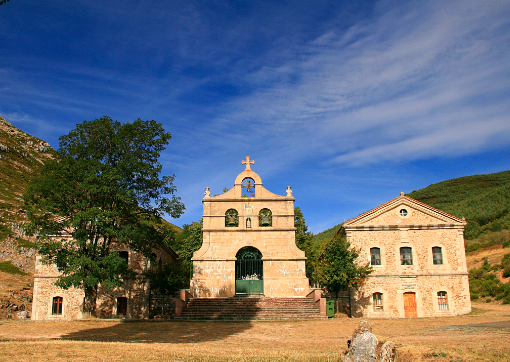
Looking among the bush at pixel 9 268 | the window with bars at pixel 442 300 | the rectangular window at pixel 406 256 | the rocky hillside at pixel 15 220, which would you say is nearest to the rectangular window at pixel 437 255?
the rectangular window at pixel 406 256

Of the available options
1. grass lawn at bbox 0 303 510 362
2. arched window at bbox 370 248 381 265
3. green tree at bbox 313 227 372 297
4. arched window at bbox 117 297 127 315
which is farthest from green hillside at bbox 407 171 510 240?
arched window at bbox 117 297 127 315

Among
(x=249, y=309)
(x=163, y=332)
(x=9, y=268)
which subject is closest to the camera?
(x=163, y=332)

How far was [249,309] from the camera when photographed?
76.4 feet

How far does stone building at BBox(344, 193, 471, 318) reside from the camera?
81.8 feet

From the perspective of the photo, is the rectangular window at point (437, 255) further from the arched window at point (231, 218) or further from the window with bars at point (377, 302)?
the arched window at point (231, 218)

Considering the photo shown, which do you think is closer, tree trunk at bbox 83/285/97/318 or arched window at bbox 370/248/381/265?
tree trunk at bbox 83/285/97/318

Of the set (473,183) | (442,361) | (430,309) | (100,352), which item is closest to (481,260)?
(430,309)

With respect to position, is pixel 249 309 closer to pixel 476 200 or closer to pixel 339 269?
pixel 339 269

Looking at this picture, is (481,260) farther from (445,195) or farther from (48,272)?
(445,195)

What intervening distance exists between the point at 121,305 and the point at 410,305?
19.3 m

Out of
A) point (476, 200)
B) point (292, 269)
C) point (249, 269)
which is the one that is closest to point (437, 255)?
point (292, 269)

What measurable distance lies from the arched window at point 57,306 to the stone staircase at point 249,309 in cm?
898

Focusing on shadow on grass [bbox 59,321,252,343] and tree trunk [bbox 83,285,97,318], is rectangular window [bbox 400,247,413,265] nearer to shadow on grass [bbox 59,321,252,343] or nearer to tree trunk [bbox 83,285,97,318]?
shadow on grass [bbox 59,321,252,343]

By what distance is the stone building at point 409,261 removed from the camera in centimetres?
2494
